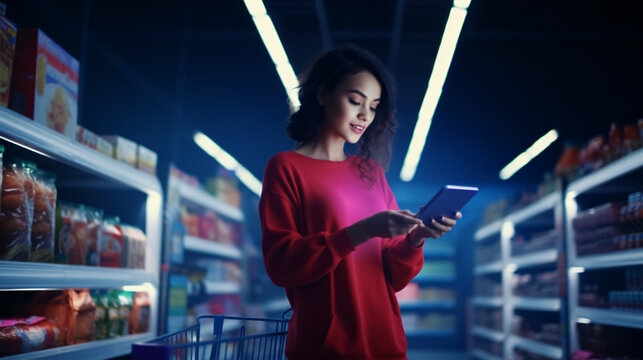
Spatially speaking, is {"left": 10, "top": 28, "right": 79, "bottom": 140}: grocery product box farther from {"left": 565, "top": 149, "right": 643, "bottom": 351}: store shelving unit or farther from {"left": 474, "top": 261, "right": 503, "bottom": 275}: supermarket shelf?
{"left": 474, "top": 261, "right": 503, "bottom": 275}: supermarket shelf

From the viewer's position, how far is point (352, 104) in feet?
5.16

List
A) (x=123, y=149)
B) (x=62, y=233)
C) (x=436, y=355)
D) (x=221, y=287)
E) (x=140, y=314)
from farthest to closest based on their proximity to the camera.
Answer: (x=436, y=355) < (x=221, y=287) < (x=140, y=314) < (x=123, y=149) < (x=62, y=233)

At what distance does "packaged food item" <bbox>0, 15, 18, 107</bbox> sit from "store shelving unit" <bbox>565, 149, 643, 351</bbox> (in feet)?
10.0

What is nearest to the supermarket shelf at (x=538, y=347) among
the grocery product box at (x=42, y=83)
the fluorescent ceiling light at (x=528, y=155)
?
the fluorescent ceiling light at (x=528, y=155)

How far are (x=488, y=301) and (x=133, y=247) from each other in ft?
23.4

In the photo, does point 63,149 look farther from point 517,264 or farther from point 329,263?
point 517,264

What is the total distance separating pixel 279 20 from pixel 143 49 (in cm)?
168

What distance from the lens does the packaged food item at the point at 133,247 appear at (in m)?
3.03

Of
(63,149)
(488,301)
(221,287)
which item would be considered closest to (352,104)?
(63,149)

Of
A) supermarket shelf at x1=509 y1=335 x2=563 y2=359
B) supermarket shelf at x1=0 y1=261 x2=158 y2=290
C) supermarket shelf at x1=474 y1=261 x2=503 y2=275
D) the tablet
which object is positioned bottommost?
supermarket shelf at x1=509 y1=335 x2=563 y2=359

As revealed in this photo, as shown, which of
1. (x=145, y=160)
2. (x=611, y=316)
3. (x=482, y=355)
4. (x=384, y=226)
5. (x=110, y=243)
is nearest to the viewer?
(x=384, y=226)

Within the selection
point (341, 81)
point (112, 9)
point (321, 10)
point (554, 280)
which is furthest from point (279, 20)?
point (341, 81)

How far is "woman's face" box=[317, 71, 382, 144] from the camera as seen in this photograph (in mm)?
1567

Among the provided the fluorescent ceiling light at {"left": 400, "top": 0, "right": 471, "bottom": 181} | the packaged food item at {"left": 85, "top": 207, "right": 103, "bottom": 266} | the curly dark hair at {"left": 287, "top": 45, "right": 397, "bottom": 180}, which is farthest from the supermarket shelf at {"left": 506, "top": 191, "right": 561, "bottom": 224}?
the packaged food item at {"left": 85, "top": 207, "right": 103, "bottom": 266}
